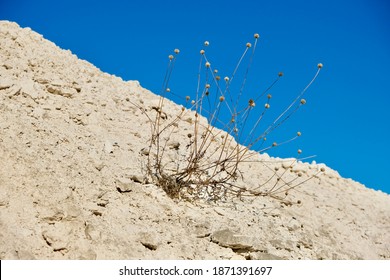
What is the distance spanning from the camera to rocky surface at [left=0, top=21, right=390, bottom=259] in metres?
3.27

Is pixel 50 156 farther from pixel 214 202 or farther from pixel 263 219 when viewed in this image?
pixel 263 219

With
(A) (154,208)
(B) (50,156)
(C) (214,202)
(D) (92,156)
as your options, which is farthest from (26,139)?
(C) (214,202)

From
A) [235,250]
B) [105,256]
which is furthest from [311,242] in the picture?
[105,256]

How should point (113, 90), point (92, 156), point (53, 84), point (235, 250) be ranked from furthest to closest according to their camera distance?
point (113, 90) → point (53, 84) → point (92, 156) → point (235, 250)

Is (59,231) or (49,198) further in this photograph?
(49,198)

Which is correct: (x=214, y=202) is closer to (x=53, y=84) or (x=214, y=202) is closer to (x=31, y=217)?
(x=31, y=217)

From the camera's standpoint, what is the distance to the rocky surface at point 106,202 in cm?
327

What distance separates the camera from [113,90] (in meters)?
6.35

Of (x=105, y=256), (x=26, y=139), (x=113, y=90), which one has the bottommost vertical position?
(x=105, y=256)

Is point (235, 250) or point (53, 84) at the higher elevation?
point (53, 84)

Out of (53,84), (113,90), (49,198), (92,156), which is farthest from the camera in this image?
(113,90)

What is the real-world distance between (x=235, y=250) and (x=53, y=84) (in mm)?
3020

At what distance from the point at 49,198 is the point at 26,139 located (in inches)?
33.1

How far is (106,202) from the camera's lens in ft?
12.2
